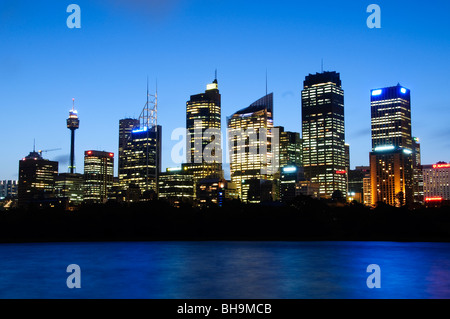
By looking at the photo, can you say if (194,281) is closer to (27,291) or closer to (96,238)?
(27,291)

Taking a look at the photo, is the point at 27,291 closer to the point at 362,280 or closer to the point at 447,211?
the point at 362,280

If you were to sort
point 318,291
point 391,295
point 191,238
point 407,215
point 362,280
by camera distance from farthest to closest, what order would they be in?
point 407,215
point 191,238
point 362,280
point 318,291
point 391,295

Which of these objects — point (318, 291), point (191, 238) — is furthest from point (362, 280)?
point (191, 238)

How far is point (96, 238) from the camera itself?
133125mm

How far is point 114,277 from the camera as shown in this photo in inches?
1923

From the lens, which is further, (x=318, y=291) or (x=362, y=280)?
(x=362, y=280)

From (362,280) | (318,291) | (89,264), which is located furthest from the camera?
(89,264)
